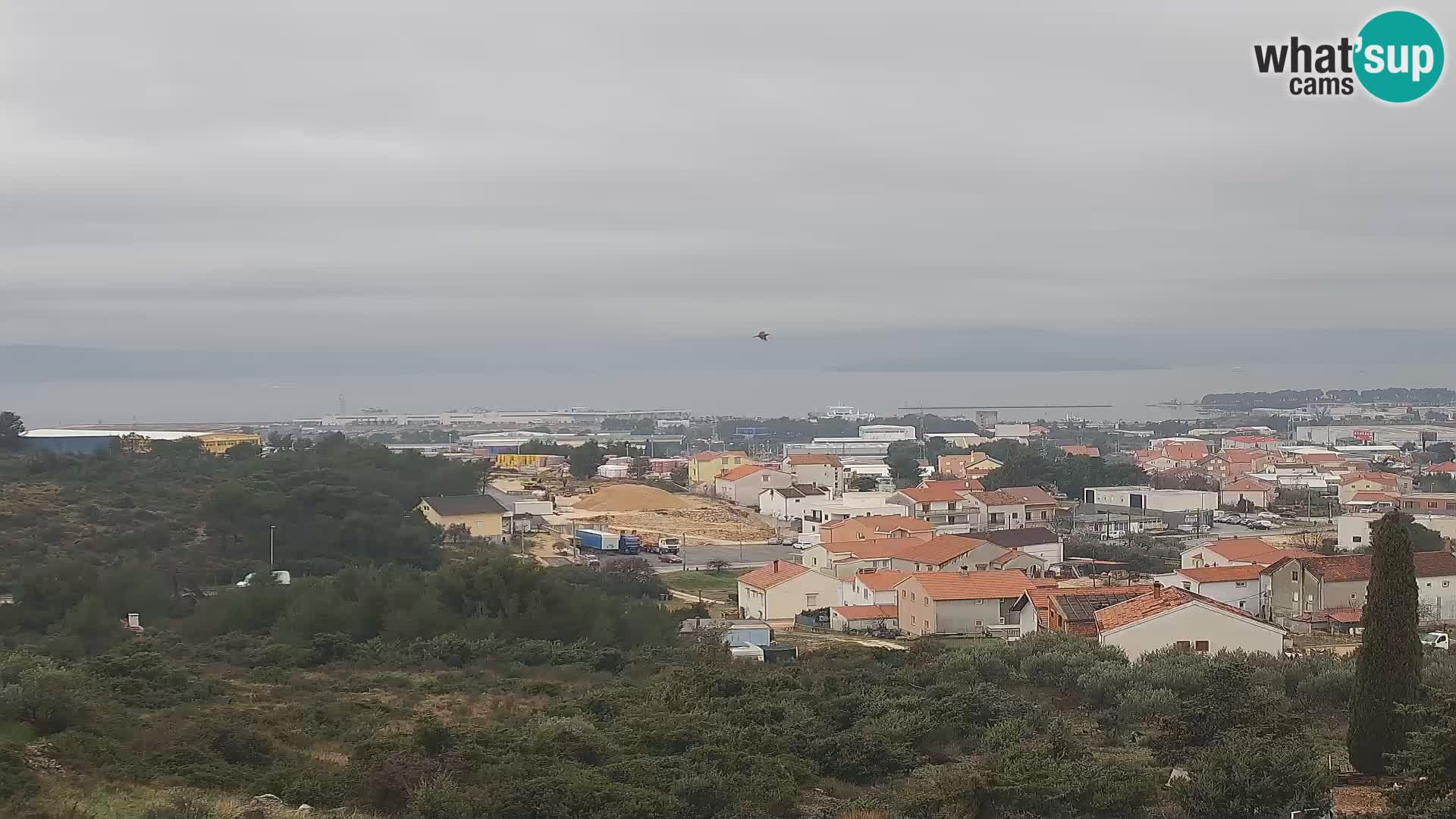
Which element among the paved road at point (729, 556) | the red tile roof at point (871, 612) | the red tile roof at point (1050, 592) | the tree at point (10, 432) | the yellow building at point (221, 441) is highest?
the tree at point (10, 432)

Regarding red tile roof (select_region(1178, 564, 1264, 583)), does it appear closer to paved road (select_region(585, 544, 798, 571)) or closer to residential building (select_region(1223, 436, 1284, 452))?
paved road (select_region(585, 544, 798, 571))

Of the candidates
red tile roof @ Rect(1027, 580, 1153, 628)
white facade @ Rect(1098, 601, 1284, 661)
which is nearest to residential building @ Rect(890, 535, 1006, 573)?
red tile roof @ Rect(1027, 580, 1153, 628)

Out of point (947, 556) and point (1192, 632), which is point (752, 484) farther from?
point (1192, 632)

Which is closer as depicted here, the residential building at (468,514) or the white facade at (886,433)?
the residential building at (468,514)

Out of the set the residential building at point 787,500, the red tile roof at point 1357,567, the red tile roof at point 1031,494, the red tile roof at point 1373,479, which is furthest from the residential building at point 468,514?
the red tile roof at point 1373,479

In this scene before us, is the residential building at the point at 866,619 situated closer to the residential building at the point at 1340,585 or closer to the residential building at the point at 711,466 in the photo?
the residential building at the point at 1340,585

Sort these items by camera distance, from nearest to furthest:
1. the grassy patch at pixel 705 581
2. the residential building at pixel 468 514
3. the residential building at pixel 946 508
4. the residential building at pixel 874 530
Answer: the grassy patch at pixel 705 581 → the residential building at pixel 874 530 → the residential building at pixel 468 514 → the residential building at pixel 946 508
